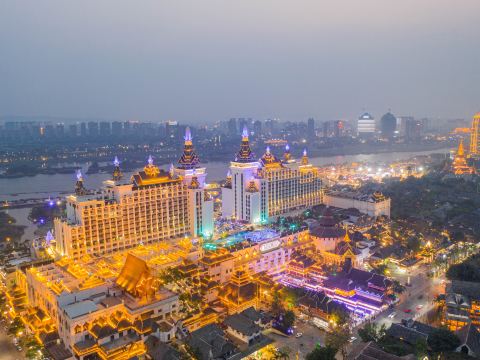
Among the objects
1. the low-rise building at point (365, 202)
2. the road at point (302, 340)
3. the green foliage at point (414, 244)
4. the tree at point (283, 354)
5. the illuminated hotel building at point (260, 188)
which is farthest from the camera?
the low-rise building at point (365, 202)

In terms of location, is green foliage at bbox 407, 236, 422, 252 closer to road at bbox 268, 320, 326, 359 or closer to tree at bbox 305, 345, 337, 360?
road at bbox 268, 320, 326, 359

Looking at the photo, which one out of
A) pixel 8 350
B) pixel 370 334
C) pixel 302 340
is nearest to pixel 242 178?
pixel 302 340

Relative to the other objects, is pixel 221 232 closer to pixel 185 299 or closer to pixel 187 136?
pixel 187 136

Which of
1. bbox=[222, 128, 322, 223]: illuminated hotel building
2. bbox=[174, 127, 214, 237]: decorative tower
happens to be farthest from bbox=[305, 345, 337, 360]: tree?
bbox=[222, 128, 322, 223]: illuminated hotel building

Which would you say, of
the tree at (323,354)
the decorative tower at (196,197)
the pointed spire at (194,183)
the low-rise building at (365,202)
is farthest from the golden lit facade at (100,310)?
the low-rise building at (365,202)

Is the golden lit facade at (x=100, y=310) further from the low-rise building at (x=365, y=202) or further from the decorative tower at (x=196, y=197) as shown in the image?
the low-rise building at (x=365, y=202)

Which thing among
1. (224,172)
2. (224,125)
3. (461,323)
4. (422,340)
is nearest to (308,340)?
(422,340)
